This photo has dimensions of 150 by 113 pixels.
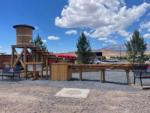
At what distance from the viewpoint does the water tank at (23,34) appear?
60.1ft

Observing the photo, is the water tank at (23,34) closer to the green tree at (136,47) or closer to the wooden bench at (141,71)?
the wooden bench at (141,71)

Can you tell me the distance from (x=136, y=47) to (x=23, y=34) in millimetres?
25308

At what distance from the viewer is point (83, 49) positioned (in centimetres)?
3612

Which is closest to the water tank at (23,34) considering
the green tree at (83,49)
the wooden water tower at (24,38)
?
the wooden water tower at (24,38)

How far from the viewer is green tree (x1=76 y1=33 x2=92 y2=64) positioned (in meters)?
35.8

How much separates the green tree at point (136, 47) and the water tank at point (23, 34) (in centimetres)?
2386

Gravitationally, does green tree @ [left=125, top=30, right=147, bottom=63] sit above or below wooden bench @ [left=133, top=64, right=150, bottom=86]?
above

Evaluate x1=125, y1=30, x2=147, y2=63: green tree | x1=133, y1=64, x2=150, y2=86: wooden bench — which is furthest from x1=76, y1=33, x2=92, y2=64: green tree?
x1=133, y1=64, x2=150, y2=86: wooden bench

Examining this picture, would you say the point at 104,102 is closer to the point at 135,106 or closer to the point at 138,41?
the point at 135,106

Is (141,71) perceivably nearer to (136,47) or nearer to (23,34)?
(23,34)

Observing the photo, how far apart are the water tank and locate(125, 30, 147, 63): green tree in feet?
78.3

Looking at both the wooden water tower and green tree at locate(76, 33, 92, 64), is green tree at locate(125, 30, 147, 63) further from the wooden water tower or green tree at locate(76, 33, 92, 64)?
the wooden water tower

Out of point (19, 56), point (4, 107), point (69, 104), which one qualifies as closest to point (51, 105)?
point (69, 104)

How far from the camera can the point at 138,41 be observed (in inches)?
1510
